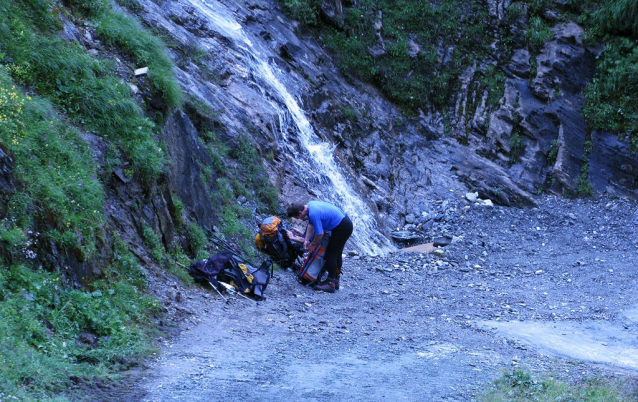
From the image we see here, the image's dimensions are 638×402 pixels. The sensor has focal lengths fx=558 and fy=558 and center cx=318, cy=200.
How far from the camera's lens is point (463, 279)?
34.8 feet

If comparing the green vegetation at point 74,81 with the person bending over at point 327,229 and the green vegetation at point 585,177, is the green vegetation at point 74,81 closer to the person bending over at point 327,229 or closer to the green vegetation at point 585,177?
the person bending over at point 327,229

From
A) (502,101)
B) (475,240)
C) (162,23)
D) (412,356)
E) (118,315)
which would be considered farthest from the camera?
(502,101)

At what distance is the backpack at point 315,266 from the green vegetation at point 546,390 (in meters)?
4.06

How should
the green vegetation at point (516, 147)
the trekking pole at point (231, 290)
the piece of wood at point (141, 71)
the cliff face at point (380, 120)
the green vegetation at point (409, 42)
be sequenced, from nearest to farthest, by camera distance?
the trekking pole at point (231, 290)
the piece of wood at point (141, 71)
the cliff face at point (380, 120)
the green vegetation at point (409, 42)
the green vegetation at point (516, 147)

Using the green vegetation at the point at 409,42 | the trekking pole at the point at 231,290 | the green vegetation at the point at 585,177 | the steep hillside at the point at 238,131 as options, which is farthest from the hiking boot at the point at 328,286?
the green vegetation at the point at 585,177

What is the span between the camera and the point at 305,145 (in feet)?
44.1

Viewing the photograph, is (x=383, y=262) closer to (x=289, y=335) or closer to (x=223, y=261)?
(x=223, y=261)

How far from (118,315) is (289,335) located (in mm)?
1719

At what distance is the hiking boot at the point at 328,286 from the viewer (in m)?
8.21

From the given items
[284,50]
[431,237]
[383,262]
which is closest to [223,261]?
[383,262]

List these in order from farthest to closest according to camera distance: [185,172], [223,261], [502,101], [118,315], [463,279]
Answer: [502,101] → [463,279] → [185,172] → [223,261] → [118,315]

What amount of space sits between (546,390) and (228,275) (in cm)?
403

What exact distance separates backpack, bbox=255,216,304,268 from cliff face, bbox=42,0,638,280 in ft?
2.73

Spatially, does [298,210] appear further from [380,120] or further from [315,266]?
[380,120]
